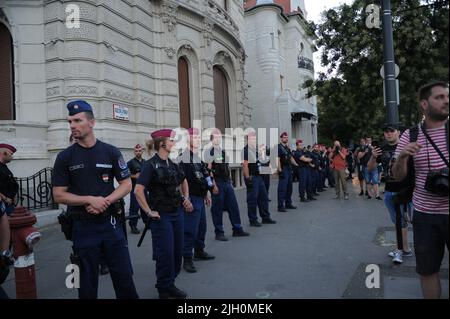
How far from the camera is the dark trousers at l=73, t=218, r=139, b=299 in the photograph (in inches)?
130

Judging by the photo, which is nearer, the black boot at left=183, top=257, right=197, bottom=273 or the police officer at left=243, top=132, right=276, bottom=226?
the black boot at left=183, top=257, right=197, bottom=273

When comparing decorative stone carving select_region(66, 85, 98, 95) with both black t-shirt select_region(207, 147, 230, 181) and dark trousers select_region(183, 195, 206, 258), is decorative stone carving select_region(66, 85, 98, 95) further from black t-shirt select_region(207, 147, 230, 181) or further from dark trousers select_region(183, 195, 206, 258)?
dark trousers select_region(183, 195, 206, 258)

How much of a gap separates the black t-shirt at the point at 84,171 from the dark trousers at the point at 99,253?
0.28 meters

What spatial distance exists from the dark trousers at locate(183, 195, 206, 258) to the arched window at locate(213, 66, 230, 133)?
1172 centimetres

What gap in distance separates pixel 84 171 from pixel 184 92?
38.0 feet

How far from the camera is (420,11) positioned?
1323 cm

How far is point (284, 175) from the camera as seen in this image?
10.2 metres

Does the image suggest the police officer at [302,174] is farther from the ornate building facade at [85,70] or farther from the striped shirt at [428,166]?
the striped shirt at [428,166]

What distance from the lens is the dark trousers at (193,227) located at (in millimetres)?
5285

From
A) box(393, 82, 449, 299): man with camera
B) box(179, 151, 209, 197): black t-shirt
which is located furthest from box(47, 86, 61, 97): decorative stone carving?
box(393, 82, 449, 299): man with camera

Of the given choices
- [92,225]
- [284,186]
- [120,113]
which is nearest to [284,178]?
[284,186]

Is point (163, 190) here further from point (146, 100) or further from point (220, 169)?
point (146, 100)

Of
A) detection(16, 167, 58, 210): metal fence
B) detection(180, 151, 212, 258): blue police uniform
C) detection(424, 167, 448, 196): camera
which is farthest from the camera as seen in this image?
detection(16, 167, 58, 210): metal fence
